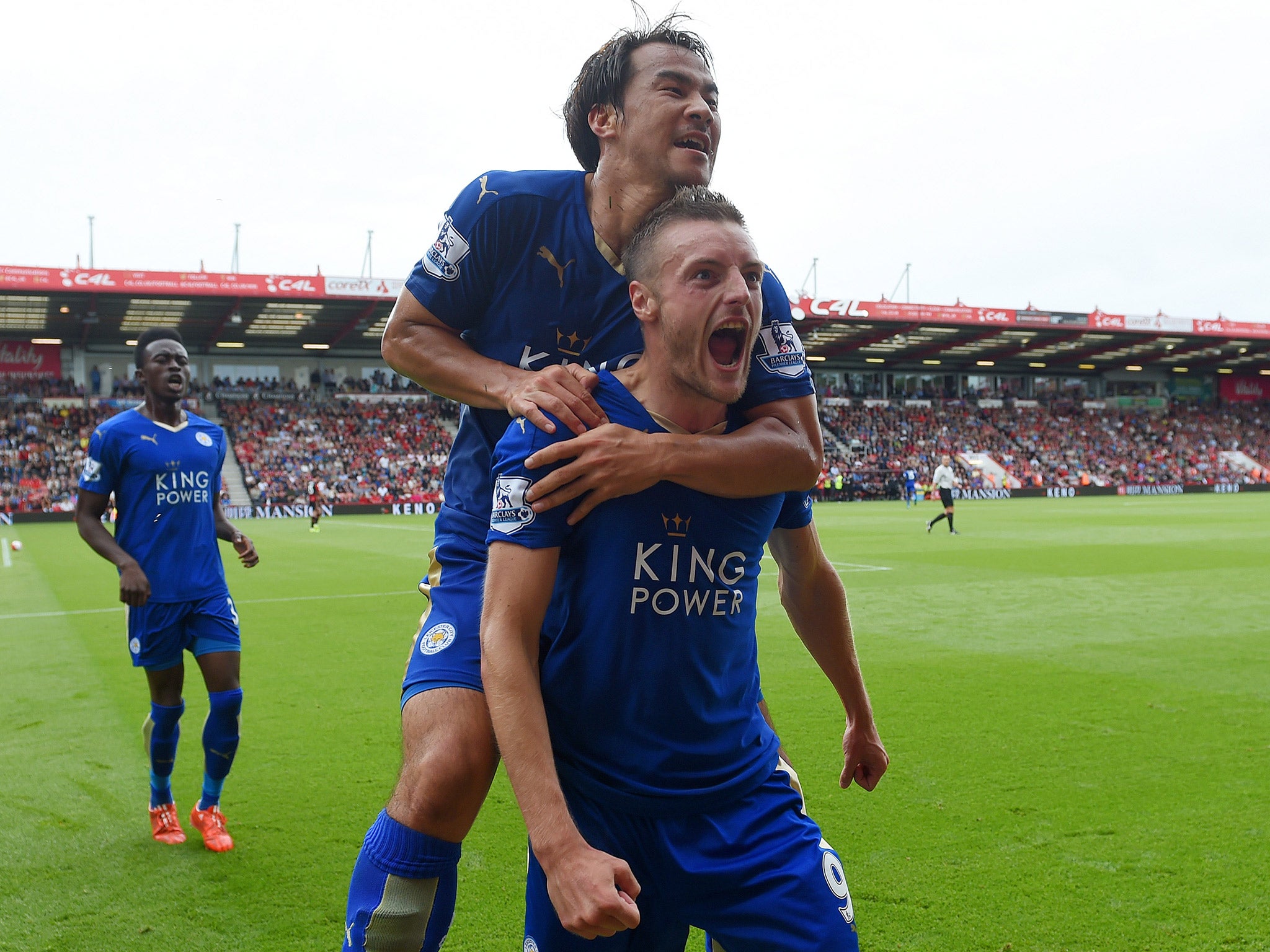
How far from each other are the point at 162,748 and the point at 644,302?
4102 millimetres

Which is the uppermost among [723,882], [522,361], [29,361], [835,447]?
[29,361]

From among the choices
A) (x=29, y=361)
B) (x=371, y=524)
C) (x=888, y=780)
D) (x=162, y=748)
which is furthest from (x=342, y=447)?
(x=888, y=780)

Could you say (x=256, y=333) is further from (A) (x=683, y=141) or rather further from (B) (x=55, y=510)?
(A) (x=683, y=141)

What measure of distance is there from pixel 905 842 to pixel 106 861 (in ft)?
12.0

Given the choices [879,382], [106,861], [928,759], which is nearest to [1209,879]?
[928,759]

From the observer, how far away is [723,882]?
209 centimetres

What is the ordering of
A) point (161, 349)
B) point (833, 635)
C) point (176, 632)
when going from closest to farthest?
1. point (833, 635)
2. point (176, 632)
3. point (161, 349)

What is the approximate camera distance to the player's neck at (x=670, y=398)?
7.41ft

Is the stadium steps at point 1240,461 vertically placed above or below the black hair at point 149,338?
above

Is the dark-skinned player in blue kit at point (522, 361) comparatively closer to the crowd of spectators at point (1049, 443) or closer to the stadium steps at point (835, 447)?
the crowd of spectators at point (1049, 443)

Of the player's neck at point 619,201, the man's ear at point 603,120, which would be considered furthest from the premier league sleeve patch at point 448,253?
the man's ear at point 603,120

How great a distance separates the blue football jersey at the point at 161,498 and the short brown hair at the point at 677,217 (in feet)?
12.7

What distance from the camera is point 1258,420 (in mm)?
65375

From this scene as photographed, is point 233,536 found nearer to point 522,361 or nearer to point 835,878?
point 522,361
